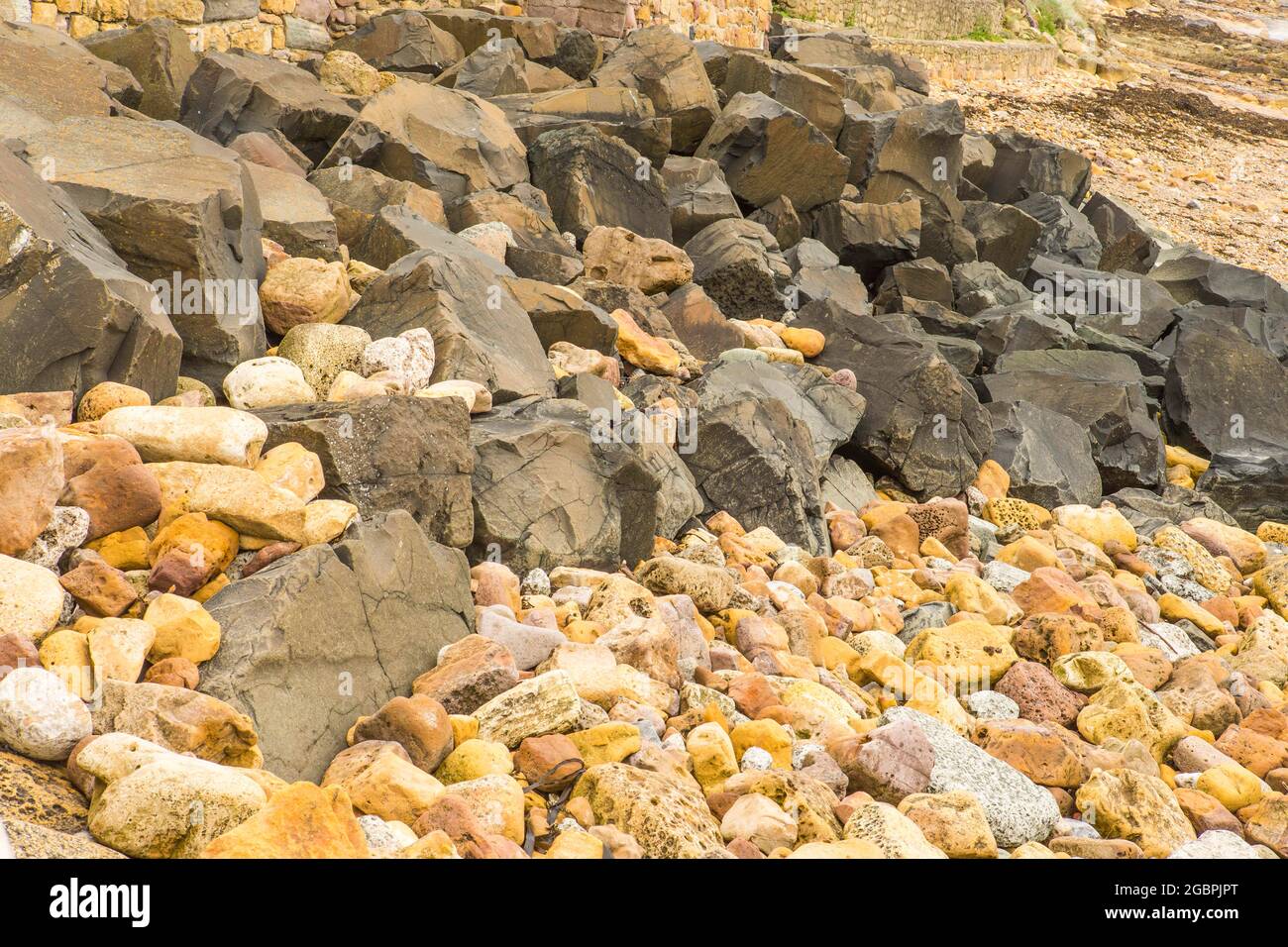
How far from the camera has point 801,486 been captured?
7234 mm

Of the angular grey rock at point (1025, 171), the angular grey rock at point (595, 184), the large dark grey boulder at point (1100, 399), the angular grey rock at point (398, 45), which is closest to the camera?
the large dark grey boulder at point (1100, 399)

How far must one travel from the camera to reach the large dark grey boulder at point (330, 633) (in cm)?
368

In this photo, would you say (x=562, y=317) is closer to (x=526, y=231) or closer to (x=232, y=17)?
(x=526, y=231)

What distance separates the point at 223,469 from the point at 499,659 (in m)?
1.31

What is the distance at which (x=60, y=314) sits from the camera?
193 inches

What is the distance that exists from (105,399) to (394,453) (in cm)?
117

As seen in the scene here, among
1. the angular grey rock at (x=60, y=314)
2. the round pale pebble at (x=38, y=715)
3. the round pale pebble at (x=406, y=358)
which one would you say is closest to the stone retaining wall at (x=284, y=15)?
the angular grey rock at (x=60, y=314)

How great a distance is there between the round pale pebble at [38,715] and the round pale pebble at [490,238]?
18.3 ft

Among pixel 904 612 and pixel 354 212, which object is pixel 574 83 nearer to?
pixel 354 212

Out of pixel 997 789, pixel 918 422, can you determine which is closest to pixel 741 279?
pixel 918 422

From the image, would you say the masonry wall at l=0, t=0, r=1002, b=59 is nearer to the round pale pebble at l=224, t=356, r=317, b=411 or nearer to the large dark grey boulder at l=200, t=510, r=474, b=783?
the round pale pebble at l=224, t=356, r=317, b=411

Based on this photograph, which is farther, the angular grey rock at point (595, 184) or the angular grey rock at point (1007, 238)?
the angular grey rock at point (1007, 238)

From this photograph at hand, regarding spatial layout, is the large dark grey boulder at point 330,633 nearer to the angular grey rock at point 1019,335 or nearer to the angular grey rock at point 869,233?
the angular grey rock at point 1019,335
